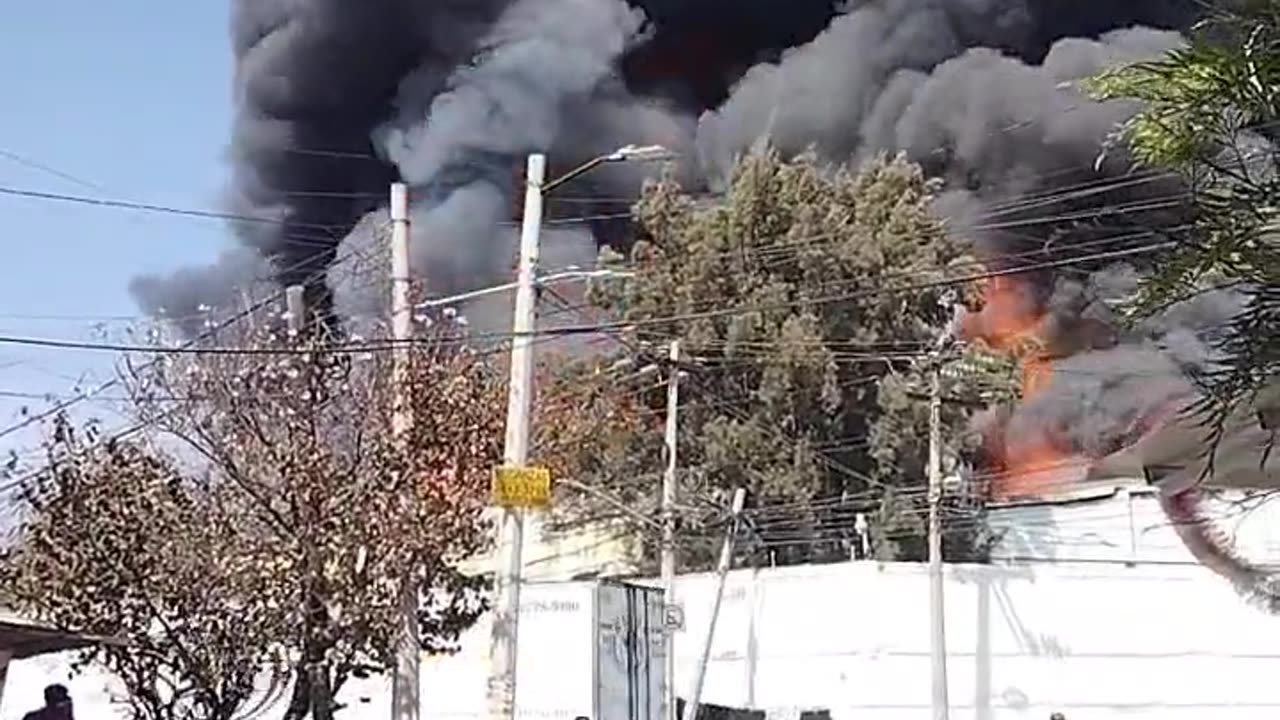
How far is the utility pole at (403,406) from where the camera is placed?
19562 mm

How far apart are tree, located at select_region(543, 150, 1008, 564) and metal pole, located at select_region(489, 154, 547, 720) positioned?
2086 cm

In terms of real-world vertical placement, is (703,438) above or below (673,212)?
below

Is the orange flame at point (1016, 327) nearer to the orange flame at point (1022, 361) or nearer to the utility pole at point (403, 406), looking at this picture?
the orange flame at point (1022, 361)

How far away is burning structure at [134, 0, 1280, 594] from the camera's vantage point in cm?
5556

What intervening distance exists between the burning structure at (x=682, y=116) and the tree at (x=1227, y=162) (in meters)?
46.5

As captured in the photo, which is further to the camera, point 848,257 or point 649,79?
point 649,79

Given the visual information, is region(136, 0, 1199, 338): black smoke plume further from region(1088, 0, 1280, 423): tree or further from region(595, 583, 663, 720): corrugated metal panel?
region(1088, 0, 1280, 423): tree

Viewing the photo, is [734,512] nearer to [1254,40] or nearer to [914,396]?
[914,396]

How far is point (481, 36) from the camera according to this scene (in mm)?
67562

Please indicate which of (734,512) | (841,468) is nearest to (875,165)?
(841,468)

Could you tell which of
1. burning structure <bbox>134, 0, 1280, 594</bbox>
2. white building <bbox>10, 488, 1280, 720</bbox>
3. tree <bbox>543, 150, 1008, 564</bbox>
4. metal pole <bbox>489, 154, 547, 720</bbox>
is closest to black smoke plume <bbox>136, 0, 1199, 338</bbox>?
burning structure <bbox>134, 0, 1280, 594</bbox>

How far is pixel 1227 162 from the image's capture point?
17.9 ft

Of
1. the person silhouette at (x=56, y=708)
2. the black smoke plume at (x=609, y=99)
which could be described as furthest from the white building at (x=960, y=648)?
the black smoke plume at (x=609, y=99)

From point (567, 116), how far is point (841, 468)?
26.0 meters
